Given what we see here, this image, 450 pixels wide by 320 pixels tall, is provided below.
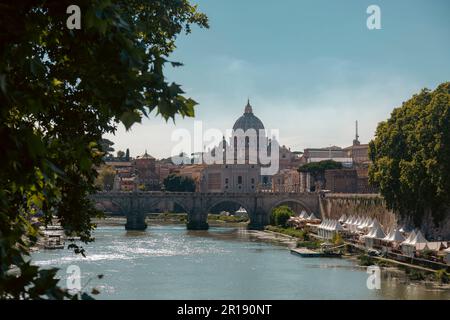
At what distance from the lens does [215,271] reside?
33.8 meters

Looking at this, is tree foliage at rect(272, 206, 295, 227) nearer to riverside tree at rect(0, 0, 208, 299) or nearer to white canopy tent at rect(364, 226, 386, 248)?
white canopy tent at rect(364, 226, 386, 248)

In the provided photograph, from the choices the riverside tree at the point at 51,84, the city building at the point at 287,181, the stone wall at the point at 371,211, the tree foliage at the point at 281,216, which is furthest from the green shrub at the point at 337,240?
the city building at the point at 287,181

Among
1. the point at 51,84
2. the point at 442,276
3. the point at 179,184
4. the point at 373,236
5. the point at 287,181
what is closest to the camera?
the point at 51,84

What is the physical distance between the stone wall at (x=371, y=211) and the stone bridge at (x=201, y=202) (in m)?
3.50

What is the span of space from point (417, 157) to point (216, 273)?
1263cm

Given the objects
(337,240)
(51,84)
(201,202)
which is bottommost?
(337,240)

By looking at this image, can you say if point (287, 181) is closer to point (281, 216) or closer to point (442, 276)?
point (281, 216)

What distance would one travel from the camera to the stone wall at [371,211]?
39656mm

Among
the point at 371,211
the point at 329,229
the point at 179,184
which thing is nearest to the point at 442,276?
the point at 329,229

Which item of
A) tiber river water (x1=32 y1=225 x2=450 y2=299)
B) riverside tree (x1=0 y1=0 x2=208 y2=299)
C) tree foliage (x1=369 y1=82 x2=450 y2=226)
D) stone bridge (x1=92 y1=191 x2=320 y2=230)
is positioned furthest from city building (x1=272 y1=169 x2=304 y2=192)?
riverside tree (x1=0 y1=0 x2=208 y2=299)

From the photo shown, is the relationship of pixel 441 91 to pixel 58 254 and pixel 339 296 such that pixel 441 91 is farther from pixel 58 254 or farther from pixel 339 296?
pixel 58 254

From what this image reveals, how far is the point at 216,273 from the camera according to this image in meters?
33.1

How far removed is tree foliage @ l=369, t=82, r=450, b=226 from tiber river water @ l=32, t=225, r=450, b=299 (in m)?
5.22

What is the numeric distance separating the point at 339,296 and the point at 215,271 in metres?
8.87
